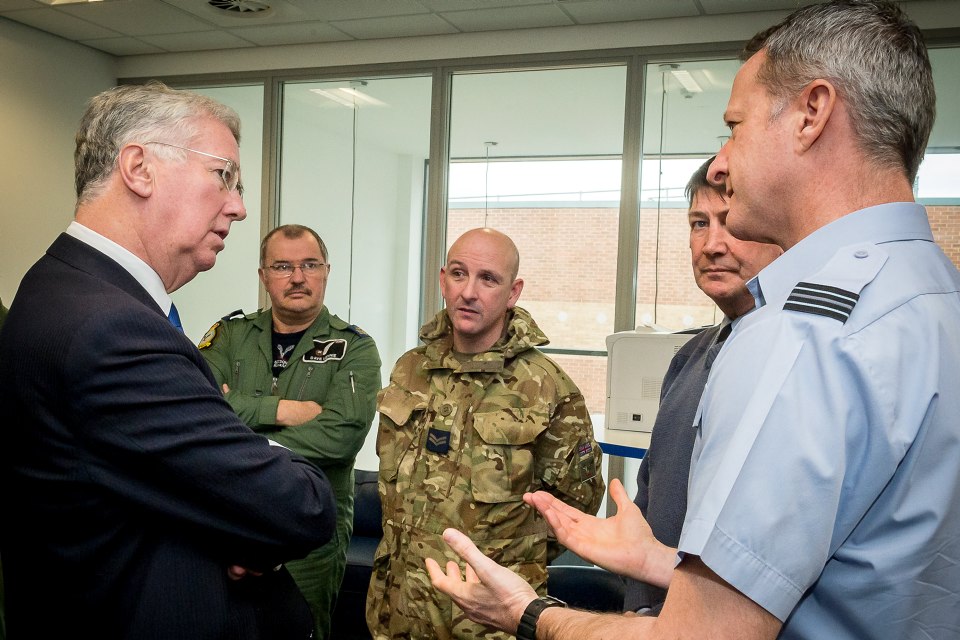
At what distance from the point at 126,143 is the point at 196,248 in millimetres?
219

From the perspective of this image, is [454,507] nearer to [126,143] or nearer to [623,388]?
[126,143]

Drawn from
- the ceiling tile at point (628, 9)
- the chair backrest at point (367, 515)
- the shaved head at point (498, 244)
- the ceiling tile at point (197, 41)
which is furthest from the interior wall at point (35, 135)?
the shaved head at point (498, 244)

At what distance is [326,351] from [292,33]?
307 cm

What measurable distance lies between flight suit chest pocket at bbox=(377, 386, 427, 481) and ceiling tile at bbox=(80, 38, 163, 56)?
4.37 meters

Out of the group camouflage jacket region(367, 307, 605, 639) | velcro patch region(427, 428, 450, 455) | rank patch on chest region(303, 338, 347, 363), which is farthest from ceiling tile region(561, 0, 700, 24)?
velcro patch region(427, 428, 450, 455)

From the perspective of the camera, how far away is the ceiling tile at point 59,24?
496 cm

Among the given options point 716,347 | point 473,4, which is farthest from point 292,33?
point 716,347

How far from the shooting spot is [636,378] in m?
3.45

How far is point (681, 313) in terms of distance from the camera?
4605 mm

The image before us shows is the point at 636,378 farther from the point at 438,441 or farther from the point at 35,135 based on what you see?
the point at 35,135

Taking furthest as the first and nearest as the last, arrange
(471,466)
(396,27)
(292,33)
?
(292,33)
(396,27)
(471,466)

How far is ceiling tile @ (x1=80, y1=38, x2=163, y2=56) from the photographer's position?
5496 mm

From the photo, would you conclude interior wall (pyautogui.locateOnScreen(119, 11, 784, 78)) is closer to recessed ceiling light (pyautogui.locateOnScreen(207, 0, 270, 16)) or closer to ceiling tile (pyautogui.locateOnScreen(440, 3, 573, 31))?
ceiling tile (pyautogui.locateOnScreen(440, 3, 573, 31))

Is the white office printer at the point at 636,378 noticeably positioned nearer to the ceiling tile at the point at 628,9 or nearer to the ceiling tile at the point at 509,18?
the ceiling tile at the point at 628,9
